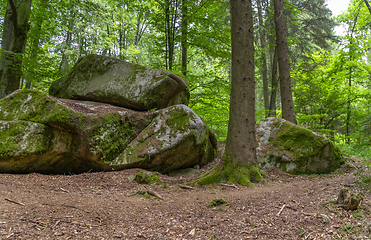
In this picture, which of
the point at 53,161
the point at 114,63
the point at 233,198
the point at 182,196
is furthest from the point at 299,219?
the point at 114,63

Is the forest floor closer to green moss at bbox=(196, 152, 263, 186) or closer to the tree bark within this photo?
green moss at bbox=(196, 152, 263, 186)

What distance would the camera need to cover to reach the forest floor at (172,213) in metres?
2.36

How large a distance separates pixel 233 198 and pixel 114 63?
5875 millimetres

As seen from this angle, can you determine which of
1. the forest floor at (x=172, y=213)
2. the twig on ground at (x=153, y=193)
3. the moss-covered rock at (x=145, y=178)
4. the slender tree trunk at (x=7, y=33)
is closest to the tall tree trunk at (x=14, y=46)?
the slender tree trunk at (x=7, y=33)

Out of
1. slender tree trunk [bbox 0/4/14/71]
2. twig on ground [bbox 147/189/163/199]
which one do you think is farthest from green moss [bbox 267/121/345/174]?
slender tree trunk [bbox 0/4/14/71]

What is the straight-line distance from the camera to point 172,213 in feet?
10.4

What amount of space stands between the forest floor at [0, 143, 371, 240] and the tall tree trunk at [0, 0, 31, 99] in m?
4.37

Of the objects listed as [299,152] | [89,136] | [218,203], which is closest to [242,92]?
[218,203]

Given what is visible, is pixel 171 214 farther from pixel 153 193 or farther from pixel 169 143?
pixel 169 143

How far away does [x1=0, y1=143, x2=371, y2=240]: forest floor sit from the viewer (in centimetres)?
236

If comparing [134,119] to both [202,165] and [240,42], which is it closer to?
[202,165]

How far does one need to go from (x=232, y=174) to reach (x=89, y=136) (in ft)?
11.9

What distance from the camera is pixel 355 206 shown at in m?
2.57

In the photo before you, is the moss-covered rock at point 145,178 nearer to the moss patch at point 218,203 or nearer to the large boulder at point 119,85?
the moss patch at point 218,203
